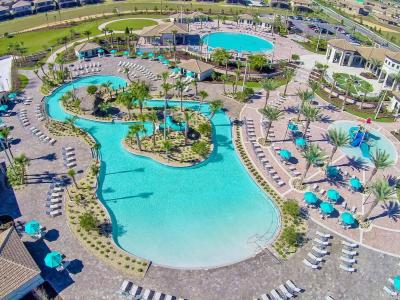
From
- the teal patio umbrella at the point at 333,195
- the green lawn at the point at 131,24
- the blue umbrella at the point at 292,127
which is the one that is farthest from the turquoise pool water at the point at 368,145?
the green lawn at the point at 131,24

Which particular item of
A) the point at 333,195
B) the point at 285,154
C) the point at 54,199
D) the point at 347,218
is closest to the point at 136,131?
the point at 54,199

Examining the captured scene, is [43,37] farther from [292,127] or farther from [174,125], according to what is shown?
[292,127]

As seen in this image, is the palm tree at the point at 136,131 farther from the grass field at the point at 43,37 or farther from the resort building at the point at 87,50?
the grass field at the point at 43,37

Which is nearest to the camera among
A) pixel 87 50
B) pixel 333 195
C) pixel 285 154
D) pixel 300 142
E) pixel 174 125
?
pixel 333 195

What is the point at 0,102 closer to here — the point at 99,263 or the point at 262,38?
the point at 99,263

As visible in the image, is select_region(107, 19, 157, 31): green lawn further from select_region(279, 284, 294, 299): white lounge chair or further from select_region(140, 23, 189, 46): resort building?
select_region(279, 284, 294, 299): white lounge chair

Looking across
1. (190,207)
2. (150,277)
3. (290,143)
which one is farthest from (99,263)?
(290,143)

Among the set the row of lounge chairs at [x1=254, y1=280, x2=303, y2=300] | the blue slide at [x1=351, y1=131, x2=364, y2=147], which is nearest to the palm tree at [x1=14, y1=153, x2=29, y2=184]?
the row of lounge chairs at [x1=254, y1=280, x2=303, y2=300]
